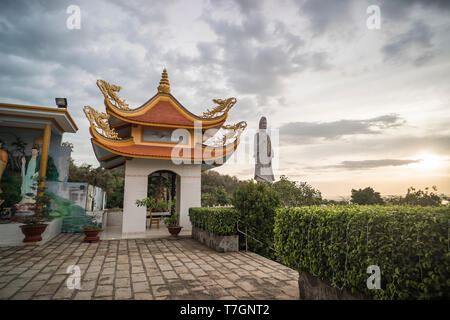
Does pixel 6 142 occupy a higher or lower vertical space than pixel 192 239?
higher

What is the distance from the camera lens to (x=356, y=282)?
2.82m

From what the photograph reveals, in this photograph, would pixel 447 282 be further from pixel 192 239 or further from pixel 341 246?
pixel 192 239

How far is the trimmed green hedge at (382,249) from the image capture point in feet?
7.05

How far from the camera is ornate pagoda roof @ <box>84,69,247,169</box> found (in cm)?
1059

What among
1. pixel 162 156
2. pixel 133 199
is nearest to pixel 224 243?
pixel 162 156

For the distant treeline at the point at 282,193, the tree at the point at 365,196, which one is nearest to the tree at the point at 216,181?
the distant treeline at the point at 282,193

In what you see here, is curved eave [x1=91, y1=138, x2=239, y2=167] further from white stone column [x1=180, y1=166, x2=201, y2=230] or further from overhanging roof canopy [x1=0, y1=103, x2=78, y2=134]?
overhanging roof canopy [x1=0, y1=103, x2=78, y2=134]

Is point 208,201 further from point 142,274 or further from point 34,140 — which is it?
point 142,274

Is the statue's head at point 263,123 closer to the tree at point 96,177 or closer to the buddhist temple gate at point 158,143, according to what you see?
the buddhist temple gate at point 158,143

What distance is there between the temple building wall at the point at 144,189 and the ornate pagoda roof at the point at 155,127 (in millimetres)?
628

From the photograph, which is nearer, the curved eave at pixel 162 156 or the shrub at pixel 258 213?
the shrub at pixel 258 213

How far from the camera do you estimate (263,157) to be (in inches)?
515
